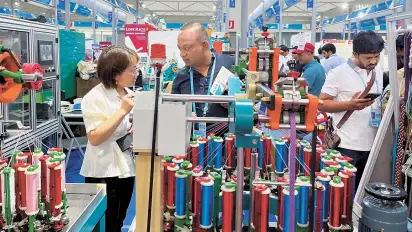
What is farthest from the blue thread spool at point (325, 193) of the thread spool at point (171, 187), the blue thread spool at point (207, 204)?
the thread spool at point (171, 187)

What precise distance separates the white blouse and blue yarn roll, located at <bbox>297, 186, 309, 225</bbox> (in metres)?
1.29

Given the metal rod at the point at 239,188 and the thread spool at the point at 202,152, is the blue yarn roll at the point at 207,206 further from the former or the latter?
the thread spool at the point at 202,152

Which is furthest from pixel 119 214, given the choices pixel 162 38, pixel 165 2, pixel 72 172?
pixel 165 2

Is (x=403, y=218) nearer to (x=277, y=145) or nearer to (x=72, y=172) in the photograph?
(x=277, y=145)

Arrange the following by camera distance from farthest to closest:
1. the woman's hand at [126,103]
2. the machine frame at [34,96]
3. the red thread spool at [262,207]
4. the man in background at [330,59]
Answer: the man in background at [330,59]
the machine frame at [34,96]
the woman's hand at [126,103]
the red thread spool at [262,207]

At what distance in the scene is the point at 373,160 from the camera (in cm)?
223

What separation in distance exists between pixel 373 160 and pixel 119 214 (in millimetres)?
1575

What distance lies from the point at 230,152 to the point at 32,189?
86cm

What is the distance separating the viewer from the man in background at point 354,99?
2.72 meters

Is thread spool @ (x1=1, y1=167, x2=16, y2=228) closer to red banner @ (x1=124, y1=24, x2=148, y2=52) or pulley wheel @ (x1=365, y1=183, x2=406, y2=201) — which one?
pulley wheel @ (x1=365, y1=183, x2=406, y2=201)

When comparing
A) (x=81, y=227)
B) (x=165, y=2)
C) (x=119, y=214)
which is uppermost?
(x=165, y=2)

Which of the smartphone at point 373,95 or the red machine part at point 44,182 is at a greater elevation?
the smartphone at point 373,95

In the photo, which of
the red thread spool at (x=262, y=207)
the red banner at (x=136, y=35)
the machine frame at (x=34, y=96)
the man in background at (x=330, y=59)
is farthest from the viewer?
the red banner at (x=136, y=35)

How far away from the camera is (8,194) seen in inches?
57.7
